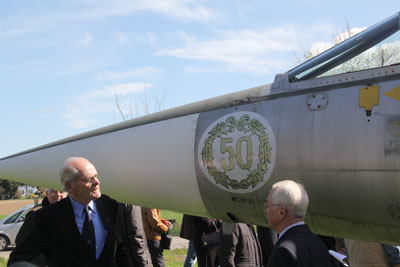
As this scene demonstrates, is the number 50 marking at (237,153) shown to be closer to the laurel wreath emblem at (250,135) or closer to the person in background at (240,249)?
the laurel wreath emblem at (250,135)

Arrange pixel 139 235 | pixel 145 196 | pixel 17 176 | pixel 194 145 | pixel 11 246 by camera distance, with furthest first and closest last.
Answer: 1. pixel 11 246
2. pixel 139 235
3. pixel 17 176
4. pixel 145 196
5. pixel 194 145

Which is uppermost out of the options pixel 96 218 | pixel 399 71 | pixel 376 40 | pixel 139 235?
pixel 376 40

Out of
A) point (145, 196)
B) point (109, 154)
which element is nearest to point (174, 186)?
point (145, 196)

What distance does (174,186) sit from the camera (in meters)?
4.17

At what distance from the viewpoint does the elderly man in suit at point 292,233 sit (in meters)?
2.65

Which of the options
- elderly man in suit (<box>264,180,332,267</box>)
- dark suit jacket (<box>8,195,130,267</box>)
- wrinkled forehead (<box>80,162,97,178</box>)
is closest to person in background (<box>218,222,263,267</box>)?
dark suit jacket (<box>8,195,130,267</box>)

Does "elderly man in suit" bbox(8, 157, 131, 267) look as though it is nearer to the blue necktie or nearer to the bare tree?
the blue necktie

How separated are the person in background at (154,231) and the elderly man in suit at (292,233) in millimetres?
5478

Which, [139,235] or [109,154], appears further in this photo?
[139,235]

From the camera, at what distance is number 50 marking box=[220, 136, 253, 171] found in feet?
12.0

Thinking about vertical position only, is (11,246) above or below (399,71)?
below

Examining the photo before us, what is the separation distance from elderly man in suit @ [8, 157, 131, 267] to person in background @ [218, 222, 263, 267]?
2915 mm

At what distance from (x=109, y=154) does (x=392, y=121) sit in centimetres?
254

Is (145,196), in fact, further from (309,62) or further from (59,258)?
(309,62)
